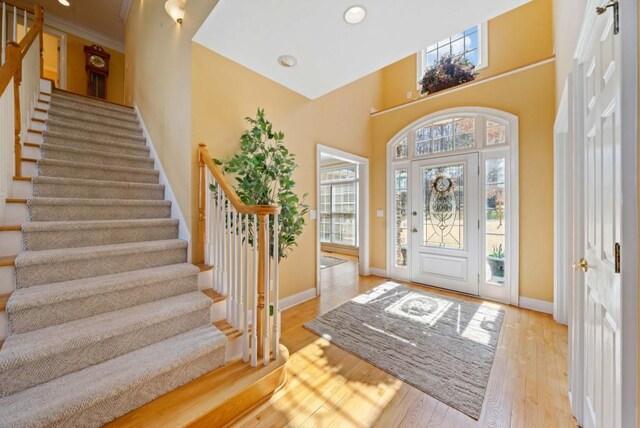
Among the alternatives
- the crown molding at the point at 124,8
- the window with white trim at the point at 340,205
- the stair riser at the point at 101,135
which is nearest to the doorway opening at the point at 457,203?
the window with white trim at the point at 340,205

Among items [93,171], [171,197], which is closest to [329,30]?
[171,197]

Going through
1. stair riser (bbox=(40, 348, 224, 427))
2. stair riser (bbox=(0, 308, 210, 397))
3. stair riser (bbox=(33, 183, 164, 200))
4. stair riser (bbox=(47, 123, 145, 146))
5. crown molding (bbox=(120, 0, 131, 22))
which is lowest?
stair riser (bbox=(40, 348, 224, 427))

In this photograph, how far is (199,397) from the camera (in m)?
1.40

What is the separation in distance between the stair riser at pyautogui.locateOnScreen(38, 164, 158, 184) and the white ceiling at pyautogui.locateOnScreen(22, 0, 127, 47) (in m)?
4.00

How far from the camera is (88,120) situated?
3113mm

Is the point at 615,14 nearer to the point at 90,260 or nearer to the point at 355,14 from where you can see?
the point at 355,14

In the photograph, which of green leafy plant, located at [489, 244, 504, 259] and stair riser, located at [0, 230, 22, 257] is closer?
stair riser, located at [0, 230, 22, 257]

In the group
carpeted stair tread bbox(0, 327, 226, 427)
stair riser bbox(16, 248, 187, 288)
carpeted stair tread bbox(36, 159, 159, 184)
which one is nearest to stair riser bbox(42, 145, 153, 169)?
carpeted stair tread bbox(36, 159, 159, 184)

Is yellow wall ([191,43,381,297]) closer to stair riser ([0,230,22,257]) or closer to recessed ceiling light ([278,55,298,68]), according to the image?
recessed ceiling light ([278,55,298,68])

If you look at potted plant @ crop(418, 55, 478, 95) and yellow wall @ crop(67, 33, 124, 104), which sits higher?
yellow wall @ crop(67, 33, 124, 104)

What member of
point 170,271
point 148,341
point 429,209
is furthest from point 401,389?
point 429,209

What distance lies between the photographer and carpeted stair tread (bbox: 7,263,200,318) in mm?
1387

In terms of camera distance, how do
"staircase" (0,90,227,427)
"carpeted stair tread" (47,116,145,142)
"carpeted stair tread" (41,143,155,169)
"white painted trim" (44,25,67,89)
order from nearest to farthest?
"staircase" (0,90,227,427) < "carpeted stair tread" (41,143,155,169) < "carpeted stair tread" (47,116,145,142) < "white painted trim" (44,25,67,89)

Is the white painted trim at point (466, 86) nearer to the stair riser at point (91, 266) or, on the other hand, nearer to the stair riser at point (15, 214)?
the stair riser at point (91, 266)
